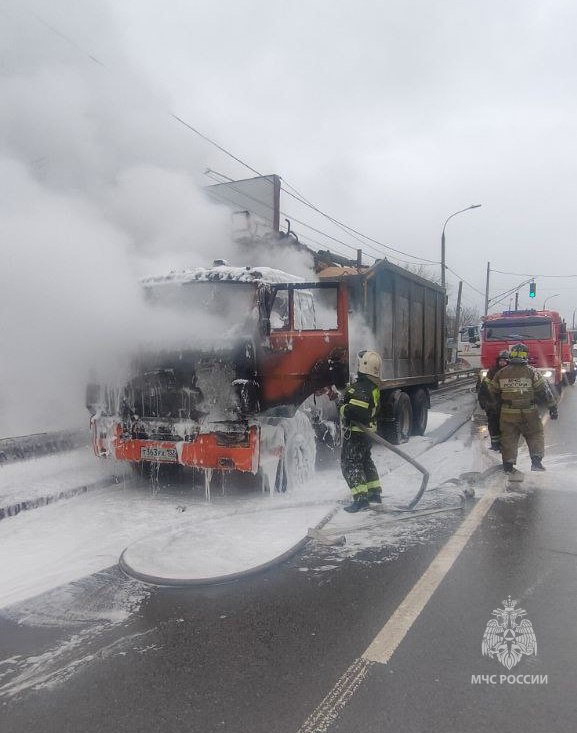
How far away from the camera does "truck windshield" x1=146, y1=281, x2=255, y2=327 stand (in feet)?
18.9

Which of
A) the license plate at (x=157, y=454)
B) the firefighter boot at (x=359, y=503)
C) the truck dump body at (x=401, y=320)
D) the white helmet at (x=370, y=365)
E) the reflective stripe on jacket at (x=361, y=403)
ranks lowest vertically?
the firefighter boot at (x=359, y=503)

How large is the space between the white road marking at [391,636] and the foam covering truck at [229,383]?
1932mm

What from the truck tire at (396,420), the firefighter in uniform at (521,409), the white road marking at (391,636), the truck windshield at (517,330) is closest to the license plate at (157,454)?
the white road marking at (391,636)

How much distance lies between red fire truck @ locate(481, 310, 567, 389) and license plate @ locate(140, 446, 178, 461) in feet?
42.1

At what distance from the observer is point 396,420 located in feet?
28.6

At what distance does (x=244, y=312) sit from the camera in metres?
5.72

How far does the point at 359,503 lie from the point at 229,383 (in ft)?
5.25

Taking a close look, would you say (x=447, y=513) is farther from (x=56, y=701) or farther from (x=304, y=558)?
(x=56, y=701)

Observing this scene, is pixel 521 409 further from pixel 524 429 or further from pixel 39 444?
pixel 39 444

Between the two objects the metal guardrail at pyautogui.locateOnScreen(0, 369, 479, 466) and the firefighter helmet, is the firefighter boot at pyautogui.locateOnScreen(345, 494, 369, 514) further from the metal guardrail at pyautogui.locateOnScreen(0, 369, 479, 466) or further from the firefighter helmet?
the metal guardrail at pyautogui.locateOnScreen(0, 369, 479, 466)

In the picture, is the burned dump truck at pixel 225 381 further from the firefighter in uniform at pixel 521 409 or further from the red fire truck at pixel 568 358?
the red fire truck at pixel 568 358

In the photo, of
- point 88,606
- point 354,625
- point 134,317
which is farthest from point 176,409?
point 354,625

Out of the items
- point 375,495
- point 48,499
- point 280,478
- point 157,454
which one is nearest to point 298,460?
point 280,478

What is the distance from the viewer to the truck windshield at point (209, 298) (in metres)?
5.76
